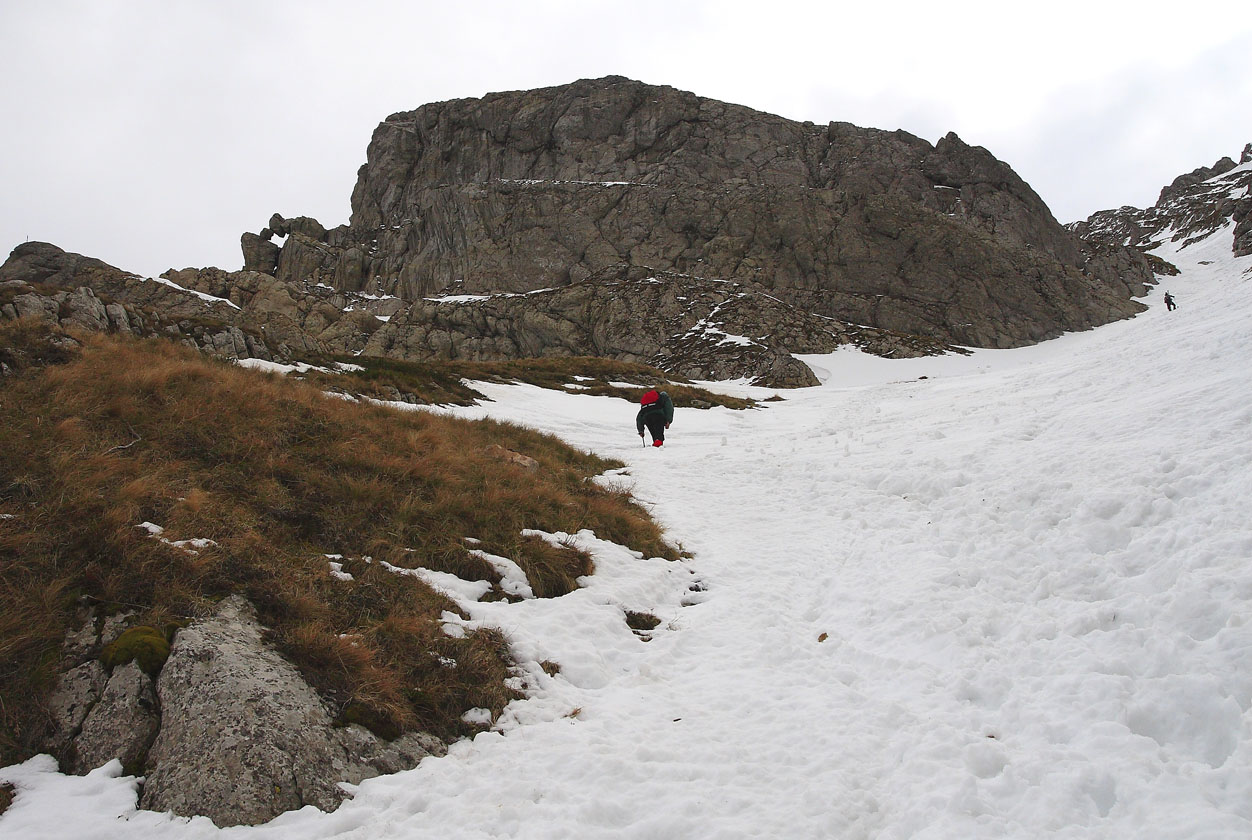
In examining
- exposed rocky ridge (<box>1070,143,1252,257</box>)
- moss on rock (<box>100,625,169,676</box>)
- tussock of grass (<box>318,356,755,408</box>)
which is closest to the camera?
moss on rock (<box>100,625,169,676</box>)

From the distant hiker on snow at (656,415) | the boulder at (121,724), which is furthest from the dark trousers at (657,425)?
the boulder at (121,724)

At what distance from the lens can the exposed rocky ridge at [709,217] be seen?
74.0 meters

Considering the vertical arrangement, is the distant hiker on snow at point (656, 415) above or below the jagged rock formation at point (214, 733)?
above

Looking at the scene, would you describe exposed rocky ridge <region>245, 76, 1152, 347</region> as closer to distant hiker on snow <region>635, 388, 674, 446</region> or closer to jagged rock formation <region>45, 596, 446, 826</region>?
distant hiker on snow <region>635, 388, 674, 446</region>

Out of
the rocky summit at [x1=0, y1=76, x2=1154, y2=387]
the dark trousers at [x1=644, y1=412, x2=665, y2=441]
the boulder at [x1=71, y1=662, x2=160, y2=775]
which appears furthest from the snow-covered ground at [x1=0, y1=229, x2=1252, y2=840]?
the rocky summit at [x1=0, y1=76, x2=1154, y2=387]

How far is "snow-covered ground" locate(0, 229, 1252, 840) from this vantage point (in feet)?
11.0

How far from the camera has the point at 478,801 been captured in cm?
375

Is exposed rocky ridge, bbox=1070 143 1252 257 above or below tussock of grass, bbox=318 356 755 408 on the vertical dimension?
above

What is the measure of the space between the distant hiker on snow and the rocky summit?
29664 mm

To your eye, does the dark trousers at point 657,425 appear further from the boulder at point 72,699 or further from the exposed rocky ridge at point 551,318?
the exposed rocky ridge at point 551,318

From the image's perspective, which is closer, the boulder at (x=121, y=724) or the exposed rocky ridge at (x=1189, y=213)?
the boulder at (x=121, y=724)

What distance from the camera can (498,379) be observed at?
96.3 feet

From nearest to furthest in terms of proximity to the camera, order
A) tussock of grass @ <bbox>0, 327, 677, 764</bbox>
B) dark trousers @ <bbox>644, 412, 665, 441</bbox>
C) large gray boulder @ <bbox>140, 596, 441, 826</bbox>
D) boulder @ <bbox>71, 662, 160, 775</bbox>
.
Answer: large gray boulder @ <bbox>140, 596, 441, 826</bbox>
boulder @ <bbox>71, 662, 160, 775</bbox>
tussock of grass @ <bbox>0, 327, 677, 764</bbox>
dark trousers @ <bbox>644, 412, 665, 441</bbox>

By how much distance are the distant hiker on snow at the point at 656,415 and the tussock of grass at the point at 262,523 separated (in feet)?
25.7
